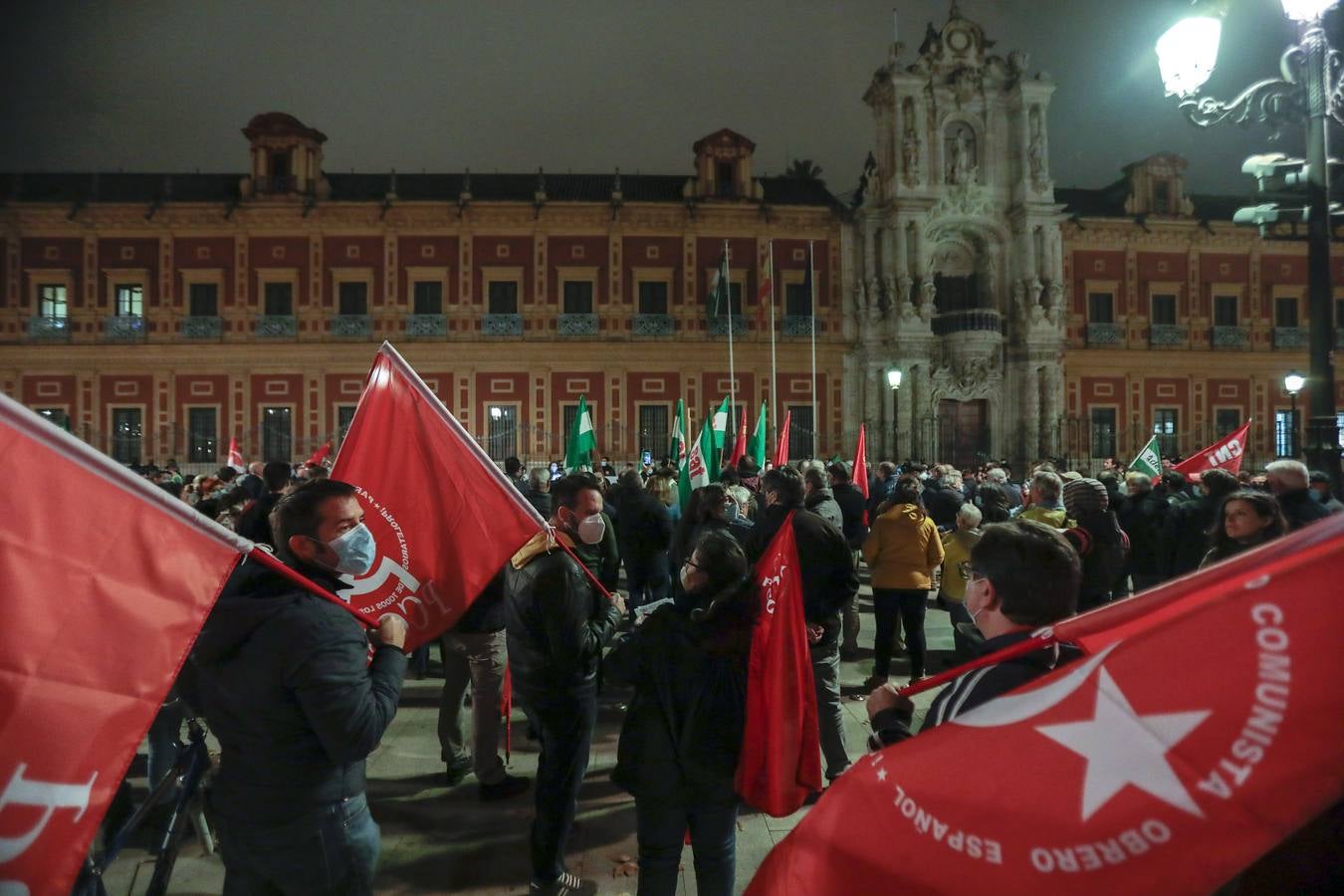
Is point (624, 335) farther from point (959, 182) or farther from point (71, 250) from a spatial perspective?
point (71, 250)

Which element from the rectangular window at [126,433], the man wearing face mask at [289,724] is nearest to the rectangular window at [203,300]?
the rectangular window at [126,433]

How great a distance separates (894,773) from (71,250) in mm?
31137

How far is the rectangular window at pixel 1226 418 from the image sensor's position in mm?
27906

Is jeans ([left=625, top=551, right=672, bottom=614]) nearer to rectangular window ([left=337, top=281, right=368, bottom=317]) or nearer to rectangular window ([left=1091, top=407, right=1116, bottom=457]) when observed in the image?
rectangular window ([left=337, top=281, right=368, bottom=317])

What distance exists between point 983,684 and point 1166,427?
30.7 m

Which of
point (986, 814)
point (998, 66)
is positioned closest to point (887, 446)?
point (998, 66)

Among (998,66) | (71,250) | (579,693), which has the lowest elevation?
(579,693)

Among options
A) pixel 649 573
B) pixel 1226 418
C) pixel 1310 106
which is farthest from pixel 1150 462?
pixel 1226 418

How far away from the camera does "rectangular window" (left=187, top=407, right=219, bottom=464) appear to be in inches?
987

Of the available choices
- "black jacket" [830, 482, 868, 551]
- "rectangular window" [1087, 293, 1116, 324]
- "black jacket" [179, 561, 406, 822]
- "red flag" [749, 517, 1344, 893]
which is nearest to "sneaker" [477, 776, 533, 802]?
"black jacket" [179, 561, 406, 822]

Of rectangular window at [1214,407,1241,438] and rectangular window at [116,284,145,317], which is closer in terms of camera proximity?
rectangular window at [116,284,145,317]

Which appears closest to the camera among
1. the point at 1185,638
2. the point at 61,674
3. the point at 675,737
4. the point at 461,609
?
the point at 1185,638

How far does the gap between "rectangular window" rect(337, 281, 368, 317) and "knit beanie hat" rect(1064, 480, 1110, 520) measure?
2422 cm

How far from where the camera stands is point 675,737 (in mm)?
2783
